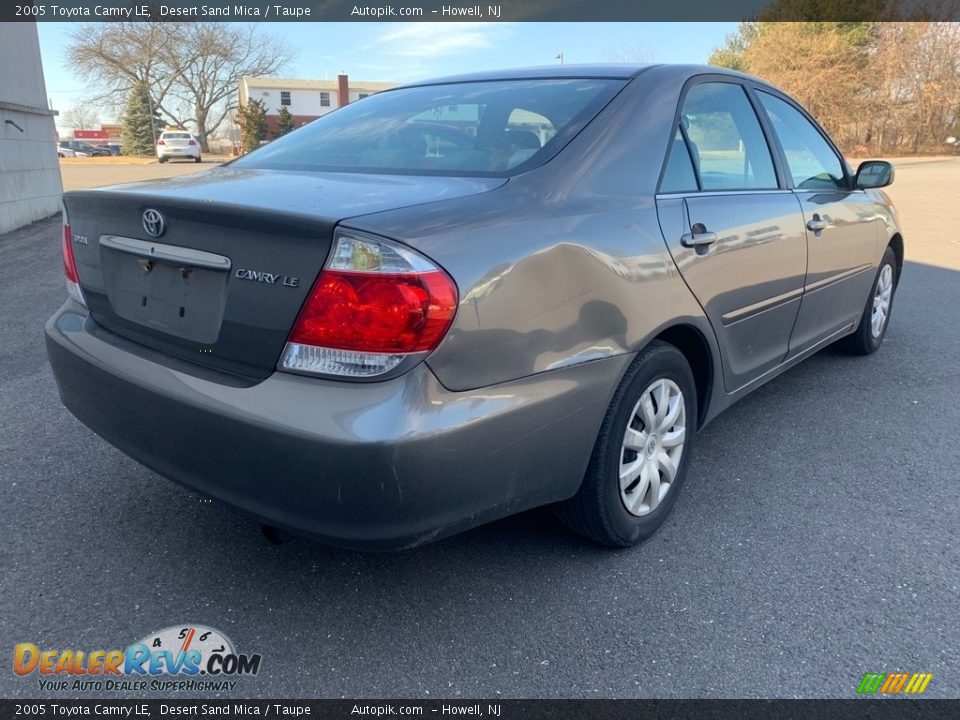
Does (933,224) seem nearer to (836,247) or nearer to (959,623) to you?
(836,247)

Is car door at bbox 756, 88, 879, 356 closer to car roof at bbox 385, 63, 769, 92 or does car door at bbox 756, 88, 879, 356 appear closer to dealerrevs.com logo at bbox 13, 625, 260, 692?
car roof at bbox 385, 63, 769, 92

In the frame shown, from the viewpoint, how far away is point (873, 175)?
13.3ft

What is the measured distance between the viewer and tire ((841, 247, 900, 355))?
461 centimetres

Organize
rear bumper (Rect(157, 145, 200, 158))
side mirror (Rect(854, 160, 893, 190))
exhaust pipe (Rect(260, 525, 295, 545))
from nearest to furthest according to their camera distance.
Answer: exhaust pipe (Rect(260, 525, 295, 545)) < side mirror (Rect(854, 160, 893, 190)) < rear bumper (Rect(157, 145, 200, 158))

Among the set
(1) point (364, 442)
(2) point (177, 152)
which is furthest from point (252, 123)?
(1) point (364, 442)

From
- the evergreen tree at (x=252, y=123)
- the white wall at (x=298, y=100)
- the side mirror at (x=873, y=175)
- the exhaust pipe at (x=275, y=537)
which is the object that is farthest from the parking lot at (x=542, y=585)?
the white wall at (x=298, y=100)

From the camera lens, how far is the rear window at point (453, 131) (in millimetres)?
2422

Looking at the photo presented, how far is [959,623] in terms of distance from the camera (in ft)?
7.25

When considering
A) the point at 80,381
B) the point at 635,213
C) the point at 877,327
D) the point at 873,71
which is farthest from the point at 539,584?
the point at 873,71

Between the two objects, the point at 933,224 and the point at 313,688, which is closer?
the point at 313,688

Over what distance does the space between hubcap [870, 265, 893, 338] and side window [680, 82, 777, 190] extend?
1820 millimetres

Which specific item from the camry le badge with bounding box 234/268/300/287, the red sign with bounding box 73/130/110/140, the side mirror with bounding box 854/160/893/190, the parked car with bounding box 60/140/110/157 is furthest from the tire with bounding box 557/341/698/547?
the red sign with bounding box 73/130/110/140

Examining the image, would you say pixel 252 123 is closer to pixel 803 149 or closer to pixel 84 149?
pixel 84 149

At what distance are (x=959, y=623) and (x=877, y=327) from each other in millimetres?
3066
